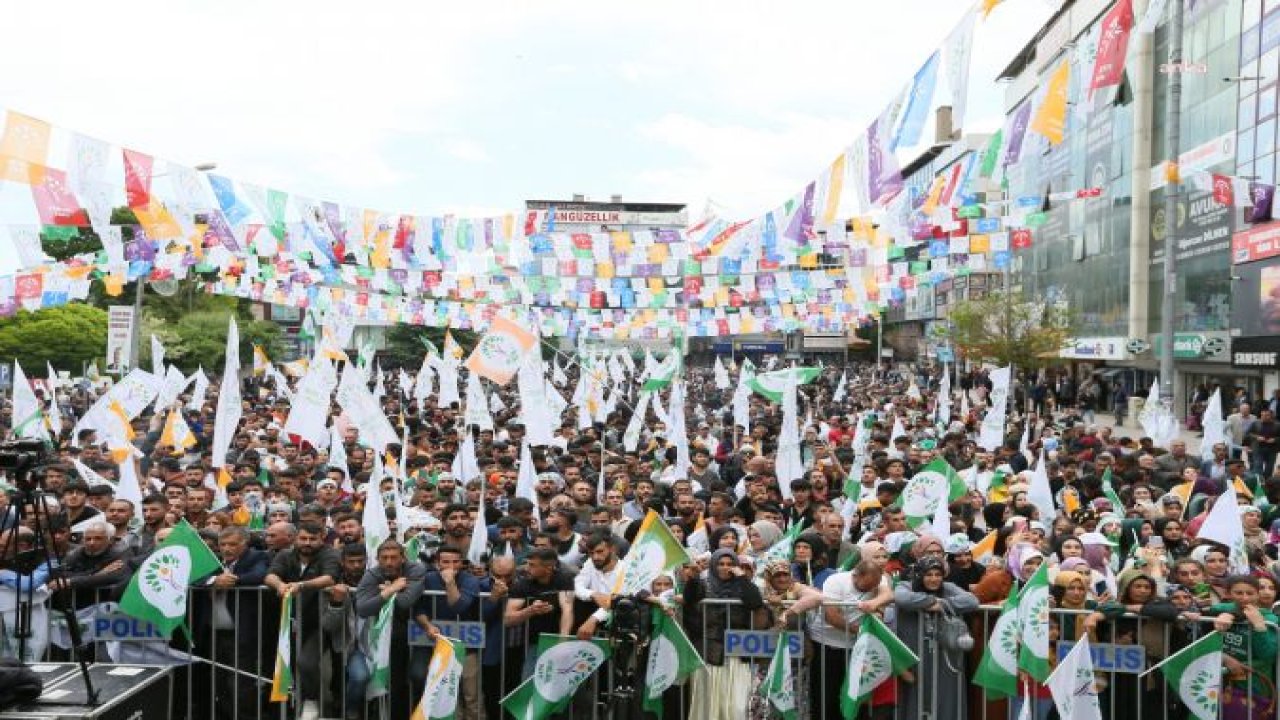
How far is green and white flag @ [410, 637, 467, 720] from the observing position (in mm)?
6789

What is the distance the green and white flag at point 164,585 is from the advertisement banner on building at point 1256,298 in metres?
27.1

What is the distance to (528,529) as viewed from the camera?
931 cm

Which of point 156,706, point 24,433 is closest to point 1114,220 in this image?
point 24,433

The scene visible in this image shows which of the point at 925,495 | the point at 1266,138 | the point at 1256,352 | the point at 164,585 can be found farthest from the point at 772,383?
the point at 1266,138

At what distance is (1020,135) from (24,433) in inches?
516

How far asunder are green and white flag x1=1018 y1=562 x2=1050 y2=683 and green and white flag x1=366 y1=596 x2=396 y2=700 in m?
3.63

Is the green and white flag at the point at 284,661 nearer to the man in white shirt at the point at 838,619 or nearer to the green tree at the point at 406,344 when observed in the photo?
the man in white shirt at the point at 838,619

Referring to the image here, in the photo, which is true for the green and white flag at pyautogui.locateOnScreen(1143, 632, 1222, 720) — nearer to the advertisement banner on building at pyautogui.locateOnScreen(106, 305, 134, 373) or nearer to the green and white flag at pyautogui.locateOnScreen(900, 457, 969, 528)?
the green and white flag at pyautogui.locateOnScreen(900, 457, 969, 528)

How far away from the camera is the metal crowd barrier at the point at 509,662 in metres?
6.84

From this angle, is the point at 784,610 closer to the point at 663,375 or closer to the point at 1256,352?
the point at 663,375

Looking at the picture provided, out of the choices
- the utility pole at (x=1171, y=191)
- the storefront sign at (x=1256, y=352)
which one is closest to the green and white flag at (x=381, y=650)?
the utility pole at (x=1171, y=191)

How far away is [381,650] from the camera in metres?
7.13

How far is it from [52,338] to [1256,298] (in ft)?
115

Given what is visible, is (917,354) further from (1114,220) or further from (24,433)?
(24,433)
